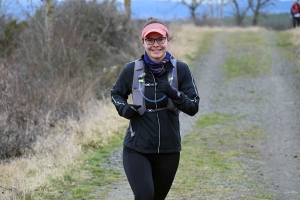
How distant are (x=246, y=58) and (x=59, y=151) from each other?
14.3 metres

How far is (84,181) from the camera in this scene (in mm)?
7355

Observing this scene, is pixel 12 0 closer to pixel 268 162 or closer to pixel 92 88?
pixel 92 88

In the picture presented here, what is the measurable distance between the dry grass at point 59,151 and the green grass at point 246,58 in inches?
310

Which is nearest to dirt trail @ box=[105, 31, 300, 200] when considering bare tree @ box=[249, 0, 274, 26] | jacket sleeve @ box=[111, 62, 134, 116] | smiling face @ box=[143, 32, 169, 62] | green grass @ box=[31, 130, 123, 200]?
green grass @ box=[31, 130, 123, 200]

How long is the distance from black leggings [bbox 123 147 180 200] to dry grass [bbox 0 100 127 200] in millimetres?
2178

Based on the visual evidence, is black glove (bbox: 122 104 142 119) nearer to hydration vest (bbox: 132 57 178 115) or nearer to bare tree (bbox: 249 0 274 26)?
hydration vest (bbox: 132 57 178 115)

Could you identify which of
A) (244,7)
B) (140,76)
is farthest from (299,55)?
(244,7)

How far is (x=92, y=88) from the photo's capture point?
46.0 ft

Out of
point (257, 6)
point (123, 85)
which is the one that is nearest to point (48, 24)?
point (123, 85)

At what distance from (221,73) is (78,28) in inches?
213

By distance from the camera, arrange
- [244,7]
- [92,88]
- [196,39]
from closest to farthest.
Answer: [92,88], [196,39], [244,7]

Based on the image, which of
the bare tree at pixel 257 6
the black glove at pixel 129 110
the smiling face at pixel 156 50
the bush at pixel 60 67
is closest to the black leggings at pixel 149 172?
the black glove at pixel 129 110

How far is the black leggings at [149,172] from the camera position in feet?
13.9

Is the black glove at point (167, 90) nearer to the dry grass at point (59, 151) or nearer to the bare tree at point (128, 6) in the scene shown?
the dry grass at point (59, 151)
